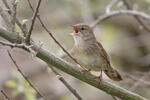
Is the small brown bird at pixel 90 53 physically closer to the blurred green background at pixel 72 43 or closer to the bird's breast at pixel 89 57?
the bird's breast at pixel 89 57

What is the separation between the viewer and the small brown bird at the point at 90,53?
12.9ft

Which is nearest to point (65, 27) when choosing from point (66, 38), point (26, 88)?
point (66, 38)

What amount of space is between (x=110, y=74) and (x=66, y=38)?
483cm

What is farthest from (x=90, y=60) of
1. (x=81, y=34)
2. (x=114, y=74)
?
(x=81, y=34)

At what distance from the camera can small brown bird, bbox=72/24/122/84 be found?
393cm

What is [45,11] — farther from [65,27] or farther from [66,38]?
[66,38]

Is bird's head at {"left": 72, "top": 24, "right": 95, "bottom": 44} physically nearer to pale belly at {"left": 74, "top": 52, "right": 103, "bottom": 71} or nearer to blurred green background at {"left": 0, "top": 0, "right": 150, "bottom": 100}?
pale belly at {"left": 74, "top": 52, "right": 103, "bottom": 71}

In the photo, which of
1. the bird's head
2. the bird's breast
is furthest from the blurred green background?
the bird's breast

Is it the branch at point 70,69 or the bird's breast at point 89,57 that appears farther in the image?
the bird's breast at point 89,57

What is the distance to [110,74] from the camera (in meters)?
4.09

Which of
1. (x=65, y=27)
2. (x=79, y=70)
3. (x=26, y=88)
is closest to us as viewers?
(x=79, y=70)

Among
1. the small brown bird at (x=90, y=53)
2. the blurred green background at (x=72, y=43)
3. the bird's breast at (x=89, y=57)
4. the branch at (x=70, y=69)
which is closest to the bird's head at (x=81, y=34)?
the small brown bird at (x=90, y=53)

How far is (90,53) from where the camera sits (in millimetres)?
4027

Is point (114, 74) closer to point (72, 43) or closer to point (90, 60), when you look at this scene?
point (90, 60)
